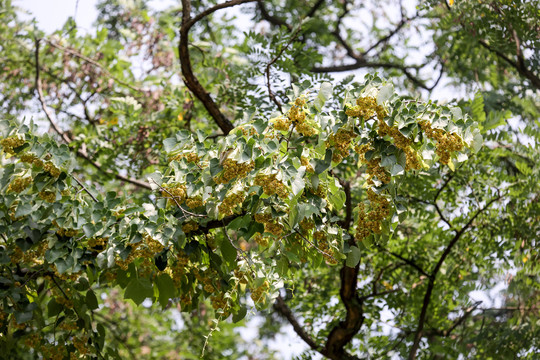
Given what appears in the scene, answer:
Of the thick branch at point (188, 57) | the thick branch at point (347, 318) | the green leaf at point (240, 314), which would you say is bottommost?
the green leaf at point (240, 314)

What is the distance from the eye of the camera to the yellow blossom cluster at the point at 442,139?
200 cm

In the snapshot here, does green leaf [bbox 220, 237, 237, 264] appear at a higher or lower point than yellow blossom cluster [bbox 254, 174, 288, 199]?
higher

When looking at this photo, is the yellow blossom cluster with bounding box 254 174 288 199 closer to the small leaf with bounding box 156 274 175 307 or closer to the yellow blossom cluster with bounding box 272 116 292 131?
the yellow blossom cluster with bounding box 272 116 292 131

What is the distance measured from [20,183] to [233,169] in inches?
32.1

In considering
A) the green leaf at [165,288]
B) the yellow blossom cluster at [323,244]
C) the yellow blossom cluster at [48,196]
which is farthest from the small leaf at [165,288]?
the yellow blossom cluster at [323,244]

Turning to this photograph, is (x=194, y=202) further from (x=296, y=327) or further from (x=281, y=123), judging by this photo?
(x=296, y=327)

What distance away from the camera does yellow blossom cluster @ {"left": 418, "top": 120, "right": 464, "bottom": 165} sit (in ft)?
6.55

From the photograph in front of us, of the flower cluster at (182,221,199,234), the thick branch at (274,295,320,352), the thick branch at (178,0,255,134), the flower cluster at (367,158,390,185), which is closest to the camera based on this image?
the flower cluster at (367,158,390,185)

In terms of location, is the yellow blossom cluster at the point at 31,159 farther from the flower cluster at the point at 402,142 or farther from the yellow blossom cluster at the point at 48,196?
the flower cluster at the point at 402,142

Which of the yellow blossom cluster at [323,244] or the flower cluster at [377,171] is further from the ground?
the flower cluster at [377,171]

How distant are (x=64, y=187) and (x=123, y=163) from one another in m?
2.02

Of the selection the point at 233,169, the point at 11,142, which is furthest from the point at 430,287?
the point at 11,142

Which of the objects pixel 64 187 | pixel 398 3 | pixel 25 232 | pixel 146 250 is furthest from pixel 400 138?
pixel 398 3

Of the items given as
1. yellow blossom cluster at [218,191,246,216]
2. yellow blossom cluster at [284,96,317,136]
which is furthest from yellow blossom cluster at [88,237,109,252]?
yellow blossom cluster at [284,96,317,136]
